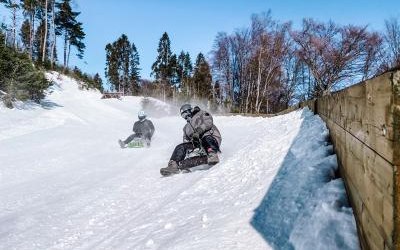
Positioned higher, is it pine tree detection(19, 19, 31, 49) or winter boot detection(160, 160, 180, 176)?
pine tree detection(19, 19, 31, 49)

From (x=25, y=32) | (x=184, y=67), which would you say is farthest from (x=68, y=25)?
(x=184, y=67)

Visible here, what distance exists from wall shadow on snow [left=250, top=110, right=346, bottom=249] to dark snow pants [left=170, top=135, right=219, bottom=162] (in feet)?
10.7

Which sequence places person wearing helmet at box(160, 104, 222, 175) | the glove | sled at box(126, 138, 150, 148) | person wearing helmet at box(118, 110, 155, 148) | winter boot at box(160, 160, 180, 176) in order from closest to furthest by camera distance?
1. winter boot at box(160, 160, 180, 176)
2. person wearing helmet at box(160, 104, 222, 175)
3. the glove
4. sled at box(126, 138, 150, 148)
5. person wearing helmet at box(118, 110, 155, 148)

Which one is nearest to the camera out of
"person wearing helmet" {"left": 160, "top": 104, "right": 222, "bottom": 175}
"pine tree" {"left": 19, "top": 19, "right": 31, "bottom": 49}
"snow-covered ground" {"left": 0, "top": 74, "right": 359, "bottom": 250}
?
"snow-covered ground" {"left": 0, "top": 74, "right": 359, "bottom": 250}

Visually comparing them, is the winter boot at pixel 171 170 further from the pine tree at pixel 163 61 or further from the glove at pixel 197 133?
the pine tree at pixel 163 61

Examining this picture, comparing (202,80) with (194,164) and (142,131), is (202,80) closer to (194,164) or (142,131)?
(142,131)

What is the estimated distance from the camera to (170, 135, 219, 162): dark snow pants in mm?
7719

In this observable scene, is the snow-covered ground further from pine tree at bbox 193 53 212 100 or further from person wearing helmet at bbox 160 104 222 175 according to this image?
pine tree at bbox 193 53 212 100

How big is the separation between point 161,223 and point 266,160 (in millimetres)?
1910

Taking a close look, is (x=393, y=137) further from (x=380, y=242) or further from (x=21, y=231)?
(x=21, y=231)

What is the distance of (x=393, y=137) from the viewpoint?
4.85 feet

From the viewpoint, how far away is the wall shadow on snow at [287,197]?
3.02 meters

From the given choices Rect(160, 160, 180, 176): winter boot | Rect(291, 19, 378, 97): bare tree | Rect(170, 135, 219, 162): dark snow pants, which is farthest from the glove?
Rect(291, 19, 378, 97): bare tree

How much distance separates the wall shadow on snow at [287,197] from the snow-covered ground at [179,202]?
12 millimetres
